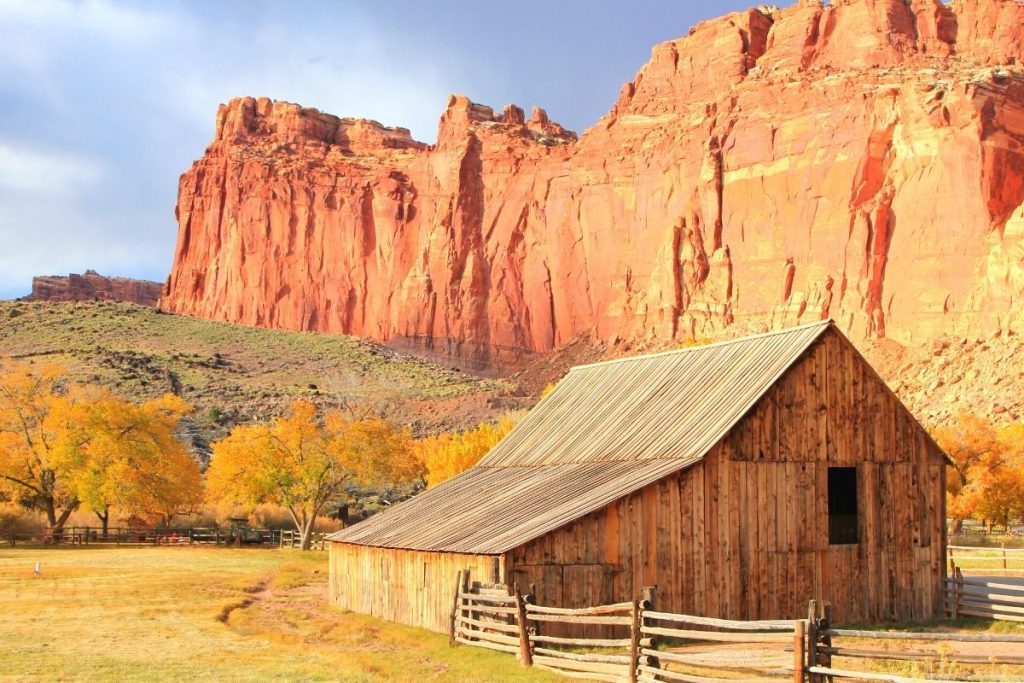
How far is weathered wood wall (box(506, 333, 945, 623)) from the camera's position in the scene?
2139cm

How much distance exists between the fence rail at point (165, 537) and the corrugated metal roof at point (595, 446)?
1927 cm

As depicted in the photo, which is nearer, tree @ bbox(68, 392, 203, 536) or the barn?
the barn

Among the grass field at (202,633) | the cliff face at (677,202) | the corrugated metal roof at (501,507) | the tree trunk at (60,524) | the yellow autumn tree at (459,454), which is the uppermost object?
the cliff face at (677,202)

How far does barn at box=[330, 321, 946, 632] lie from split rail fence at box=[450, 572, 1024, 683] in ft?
2.38

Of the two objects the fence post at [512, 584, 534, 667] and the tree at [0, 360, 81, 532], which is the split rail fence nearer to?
the fence post at [512, 584, 534, 667]

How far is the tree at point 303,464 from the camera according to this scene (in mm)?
47062

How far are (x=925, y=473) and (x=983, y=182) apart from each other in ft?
212

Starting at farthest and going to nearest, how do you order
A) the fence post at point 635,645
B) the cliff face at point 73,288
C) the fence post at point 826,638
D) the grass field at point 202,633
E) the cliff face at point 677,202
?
the cliff face at point 73,288 < the cliff face at point 677,202 < the grass field at point 202,633 < the fence post at point 635,645 < the fence post at point 826,638

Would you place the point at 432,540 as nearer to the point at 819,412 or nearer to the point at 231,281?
the point at 819,412

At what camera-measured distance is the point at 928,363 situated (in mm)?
80938

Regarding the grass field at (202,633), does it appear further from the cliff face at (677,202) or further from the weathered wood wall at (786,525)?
the cliff face at (677,202)

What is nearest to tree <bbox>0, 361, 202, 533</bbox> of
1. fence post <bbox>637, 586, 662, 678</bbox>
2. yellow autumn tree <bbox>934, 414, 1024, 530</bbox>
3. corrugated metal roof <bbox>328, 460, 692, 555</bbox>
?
corrugated metal roof <bbox>328, 460, 692, 555</bbox>

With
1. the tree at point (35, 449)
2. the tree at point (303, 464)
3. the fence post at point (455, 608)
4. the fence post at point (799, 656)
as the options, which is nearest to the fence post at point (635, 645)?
the fence post at point (799, 656)

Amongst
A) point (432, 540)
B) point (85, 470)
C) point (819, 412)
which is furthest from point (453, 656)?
point (85, 470)
